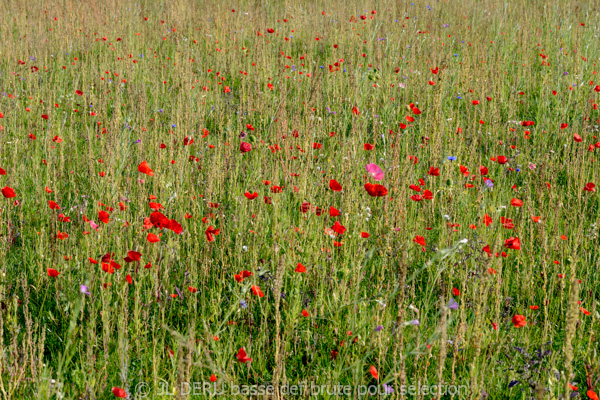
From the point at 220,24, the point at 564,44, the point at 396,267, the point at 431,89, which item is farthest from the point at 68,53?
the point at 564,44

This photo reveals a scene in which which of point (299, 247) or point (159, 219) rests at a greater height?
point (159, 219)

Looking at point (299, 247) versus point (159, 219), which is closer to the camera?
point (159, 219)

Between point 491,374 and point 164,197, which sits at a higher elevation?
point 164,197

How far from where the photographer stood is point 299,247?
2178 millimetres

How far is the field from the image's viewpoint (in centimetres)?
163

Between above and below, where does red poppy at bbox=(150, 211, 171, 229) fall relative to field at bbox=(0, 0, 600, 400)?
above

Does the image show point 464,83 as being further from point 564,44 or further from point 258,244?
point 258,244

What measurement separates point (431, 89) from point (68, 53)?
11.5 ft

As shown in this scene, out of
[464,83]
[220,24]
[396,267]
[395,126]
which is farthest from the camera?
[220,24]

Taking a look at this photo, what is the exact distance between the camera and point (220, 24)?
19.0 ft

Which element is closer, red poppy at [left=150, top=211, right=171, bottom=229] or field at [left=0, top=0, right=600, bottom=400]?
field at [left=0, top=0, right=600, bottom=400]

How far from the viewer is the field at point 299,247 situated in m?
1.63

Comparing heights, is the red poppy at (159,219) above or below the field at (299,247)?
above

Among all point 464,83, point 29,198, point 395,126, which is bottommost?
point 29,198
